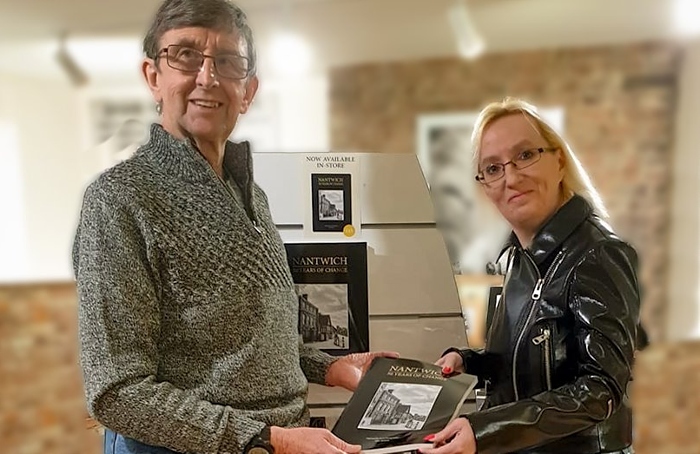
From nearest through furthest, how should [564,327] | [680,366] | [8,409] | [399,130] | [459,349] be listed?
[564,327]
[459,349]
[8,409]
[680,366]
[399,130]

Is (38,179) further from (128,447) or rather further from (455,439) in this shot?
(455,439)

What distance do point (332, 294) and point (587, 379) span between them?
53 cm

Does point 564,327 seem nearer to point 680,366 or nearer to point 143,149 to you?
point 143,149

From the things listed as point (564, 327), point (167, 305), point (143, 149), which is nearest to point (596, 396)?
point (564, 327)

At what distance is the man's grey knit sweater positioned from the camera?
0.89 meters

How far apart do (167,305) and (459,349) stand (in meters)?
0.62

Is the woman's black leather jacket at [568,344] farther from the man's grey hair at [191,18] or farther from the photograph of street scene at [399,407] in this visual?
the man's grey hair at [191,18]

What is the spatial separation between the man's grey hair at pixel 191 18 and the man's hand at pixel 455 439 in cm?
71

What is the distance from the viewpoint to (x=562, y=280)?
1.06 meters

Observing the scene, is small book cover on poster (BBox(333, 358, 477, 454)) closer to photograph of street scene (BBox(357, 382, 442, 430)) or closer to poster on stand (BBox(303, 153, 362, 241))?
photograph of street scene (BBox(357, 382, 442, 430))

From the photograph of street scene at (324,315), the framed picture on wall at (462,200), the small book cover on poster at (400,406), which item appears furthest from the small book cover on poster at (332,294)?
the framed picture on wall at (462,200)

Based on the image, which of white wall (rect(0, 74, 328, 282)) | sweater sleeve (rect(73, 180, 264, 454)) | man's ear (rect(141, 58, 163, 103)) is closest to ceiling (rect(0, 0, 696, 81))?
white wall (rect(0, 74, 328, 282))

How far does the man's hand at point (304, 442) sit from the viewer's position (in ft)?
3.09

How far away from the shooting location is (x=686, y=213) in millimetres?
3168
